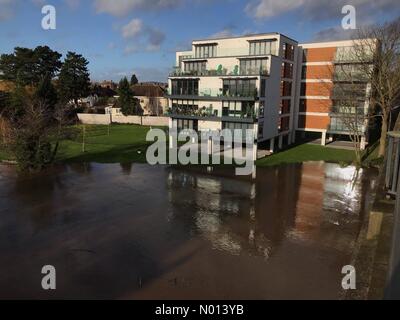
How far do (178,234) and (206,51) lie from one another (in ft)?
103

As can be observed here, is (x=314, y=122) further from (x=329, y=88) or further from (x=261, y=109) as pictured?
(x=261, y=109)

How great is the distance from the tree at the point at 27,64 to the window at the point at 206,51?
3658 centimetres

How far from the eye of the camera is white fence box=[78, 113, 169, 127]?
70.1 m

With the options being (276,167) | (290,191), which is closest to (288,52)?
(276,167)

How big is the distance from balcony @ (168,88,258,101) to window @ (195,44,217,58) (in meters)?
6.23

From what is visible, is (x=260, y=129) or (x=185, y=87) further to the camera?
(x=185, y=87)

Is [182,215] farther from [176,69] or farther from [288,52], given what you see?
[288,52]

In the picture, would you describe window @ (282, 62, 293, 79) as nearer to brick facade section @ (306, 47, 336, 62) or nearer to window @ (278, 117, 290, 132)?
brick facade section @ (306, 47, 336, 62)

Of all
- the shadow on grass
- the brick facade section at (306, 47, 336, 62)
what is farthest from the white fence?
the brick facade section at (306, 47, 336, 62)

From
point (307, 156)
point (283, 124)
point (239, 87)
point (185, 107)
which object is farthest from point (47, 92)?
point (307, 156)

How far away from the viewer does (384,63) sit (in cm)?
3600

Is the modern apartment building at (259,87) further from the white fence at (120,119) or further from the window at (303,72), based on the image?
the white fence at (120,119)

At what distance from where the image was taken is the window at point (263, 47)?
4109 centimetres

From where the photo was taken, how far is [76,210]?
22000mm
